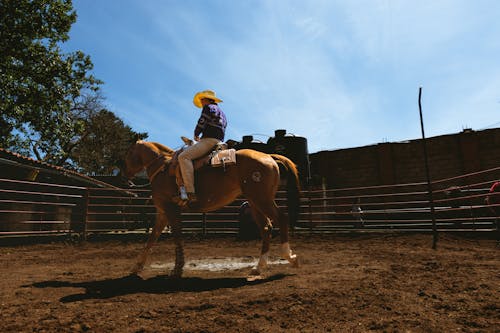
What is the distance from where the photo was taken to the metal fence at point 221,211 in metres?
9.28

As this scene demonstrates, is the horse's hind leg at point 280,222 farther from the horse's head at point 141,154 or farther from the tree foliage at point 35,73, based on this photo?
the tree foliage at point 35,73

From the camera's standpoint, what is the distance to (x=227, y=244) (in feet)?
30.7

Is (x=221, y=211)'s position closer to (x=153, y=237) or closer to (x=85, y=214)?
(x=85, y=214)

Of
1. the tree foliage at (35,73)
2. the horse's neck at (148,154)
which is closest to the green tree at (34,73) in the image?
the tree foliage at (35,73)

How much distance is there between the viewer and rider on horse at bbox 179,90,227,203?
4.95 m

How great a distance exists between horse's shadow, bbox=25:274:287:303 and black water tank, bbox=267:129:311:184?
14.2 meters

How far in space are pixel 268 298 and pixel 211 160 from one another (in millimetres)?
2494

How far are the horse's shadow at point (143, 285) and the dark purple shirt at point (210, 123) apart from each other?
2259 millimetres

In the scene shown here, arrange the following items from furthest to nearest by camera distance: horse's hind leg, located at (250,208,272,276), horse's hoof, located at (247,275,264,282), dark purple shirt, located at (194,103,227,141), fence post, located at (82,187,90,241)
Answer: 1. fence post, located at (82,187,90,241)
2. dark purple shirt, located at (194,103,227,141)
3. horse's hind leg, located at (250,208,272,276)
4. horse's hoof, located at (247,275,264,282)

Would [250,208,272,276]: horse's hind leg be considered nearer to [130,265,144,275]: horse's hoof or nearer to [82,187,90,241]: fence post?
[130,265,144,275]: horse's hoof

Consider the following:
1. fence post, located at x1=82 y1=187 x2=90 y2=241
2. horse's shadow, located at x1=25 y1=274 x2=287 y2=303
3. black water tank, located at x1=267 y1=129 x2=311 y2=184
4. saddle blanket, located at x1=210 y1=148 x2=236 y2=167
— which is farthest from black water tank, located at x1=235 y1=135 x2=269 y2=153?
horse's shadow, located at x1=25 y1=274 x2=287 y2=303

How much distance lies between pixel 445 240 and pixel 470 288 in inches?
221

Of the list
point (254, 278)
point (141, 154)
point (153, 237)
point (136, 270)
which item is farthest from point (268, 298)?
point (141, 154)

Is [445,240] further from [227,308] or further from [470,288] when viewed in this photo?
[227,308]
